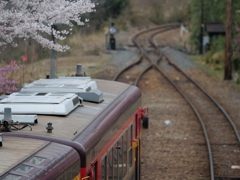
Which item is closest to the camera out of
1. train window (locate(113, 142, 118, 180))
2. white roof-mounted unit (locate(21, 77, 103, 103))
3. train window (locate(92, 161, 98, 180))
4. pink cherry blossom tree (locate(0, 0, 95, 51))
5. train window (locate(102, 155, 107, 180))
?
train window (locate(92, 161, 98, 180))

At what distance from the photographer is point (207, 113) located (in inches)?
769

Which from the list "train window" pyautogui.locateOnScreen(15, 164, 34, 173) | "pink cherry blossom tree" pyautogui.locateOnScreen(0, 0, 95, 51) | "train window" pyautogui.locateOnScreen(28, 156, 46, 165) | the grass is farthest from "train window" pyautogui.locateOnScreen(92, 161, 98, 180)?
the grass

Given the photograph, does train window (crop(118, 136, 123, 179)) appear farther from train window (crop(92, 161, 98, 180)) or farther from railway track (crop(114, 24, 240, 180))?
railway track (crop(114, 24, 240, 180))

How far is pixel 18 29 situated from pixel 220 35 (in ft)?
97.1

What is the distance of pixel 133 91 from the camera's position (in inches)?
378

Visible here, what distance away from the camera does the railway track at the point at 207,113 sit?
13.1m

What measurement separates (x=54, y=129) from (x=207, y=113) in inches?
553

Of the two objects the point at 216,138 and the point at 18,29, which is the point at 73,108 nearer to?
the point at 18,29

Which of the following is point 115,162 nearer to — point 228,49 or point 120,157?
point 120,157

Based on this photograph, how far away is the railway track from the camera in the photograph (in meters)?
13.1

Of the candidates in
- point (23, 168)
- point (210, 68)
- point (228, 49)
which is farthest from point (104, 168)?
point (210, 68)

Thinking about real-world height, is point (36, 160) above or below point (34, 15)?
below

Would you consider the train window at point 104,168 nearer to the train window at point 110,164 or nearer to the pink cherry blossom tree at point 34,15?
the train window at point 110,164

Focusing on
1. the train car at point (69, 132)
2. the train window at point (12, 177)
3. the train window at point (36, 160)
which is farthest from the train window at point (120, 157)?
the train window at point (12, 177)
